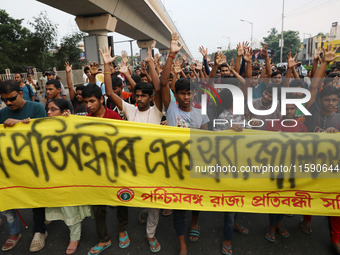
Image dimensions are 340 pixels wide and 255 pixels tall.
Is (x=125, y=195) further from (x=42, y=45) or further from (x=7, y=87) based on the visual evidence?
(x=42, y=45)

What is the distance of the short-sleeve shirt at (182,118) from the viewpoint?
3.06 m

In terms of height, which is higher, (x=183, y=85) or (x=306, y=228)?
(x=183, y=85)

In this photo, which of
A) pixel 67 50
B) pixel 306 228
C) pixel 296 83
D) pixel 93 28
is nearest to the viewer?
pixel 306 228

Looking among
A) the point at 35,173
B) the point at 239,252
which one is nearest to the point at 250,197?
the point at 239,252

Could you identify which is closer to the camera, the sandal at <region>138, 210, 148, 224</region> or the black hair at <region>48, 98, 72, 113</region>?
the black hair at <region>48, 98, 72, 113</region>

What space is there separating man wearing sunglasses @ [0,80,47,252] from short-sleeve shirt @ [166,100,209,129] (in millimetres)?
1550

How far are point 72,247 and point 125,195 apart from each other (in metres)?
0.83

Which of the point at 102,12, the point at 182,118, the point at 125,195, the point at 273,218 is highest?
the point at 102,12

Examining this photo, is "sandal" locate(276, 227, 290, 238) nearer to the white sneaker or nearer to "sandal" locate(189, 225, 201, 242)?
"sandal" locate(189, 225, 201, 242)

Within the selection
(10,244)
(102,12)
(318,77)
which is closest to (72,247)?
(10,244)

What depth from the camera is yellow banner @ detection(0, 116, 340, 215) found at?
8.68 feet

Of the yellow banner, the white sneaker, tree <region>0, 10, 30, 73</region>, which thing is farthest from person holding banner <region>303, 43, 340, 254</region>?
tree <region>0, 10, 30, 73</region>

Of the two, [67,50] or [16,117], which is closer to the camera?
[16,117]

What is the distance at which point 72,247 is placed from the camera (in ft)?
9.36
